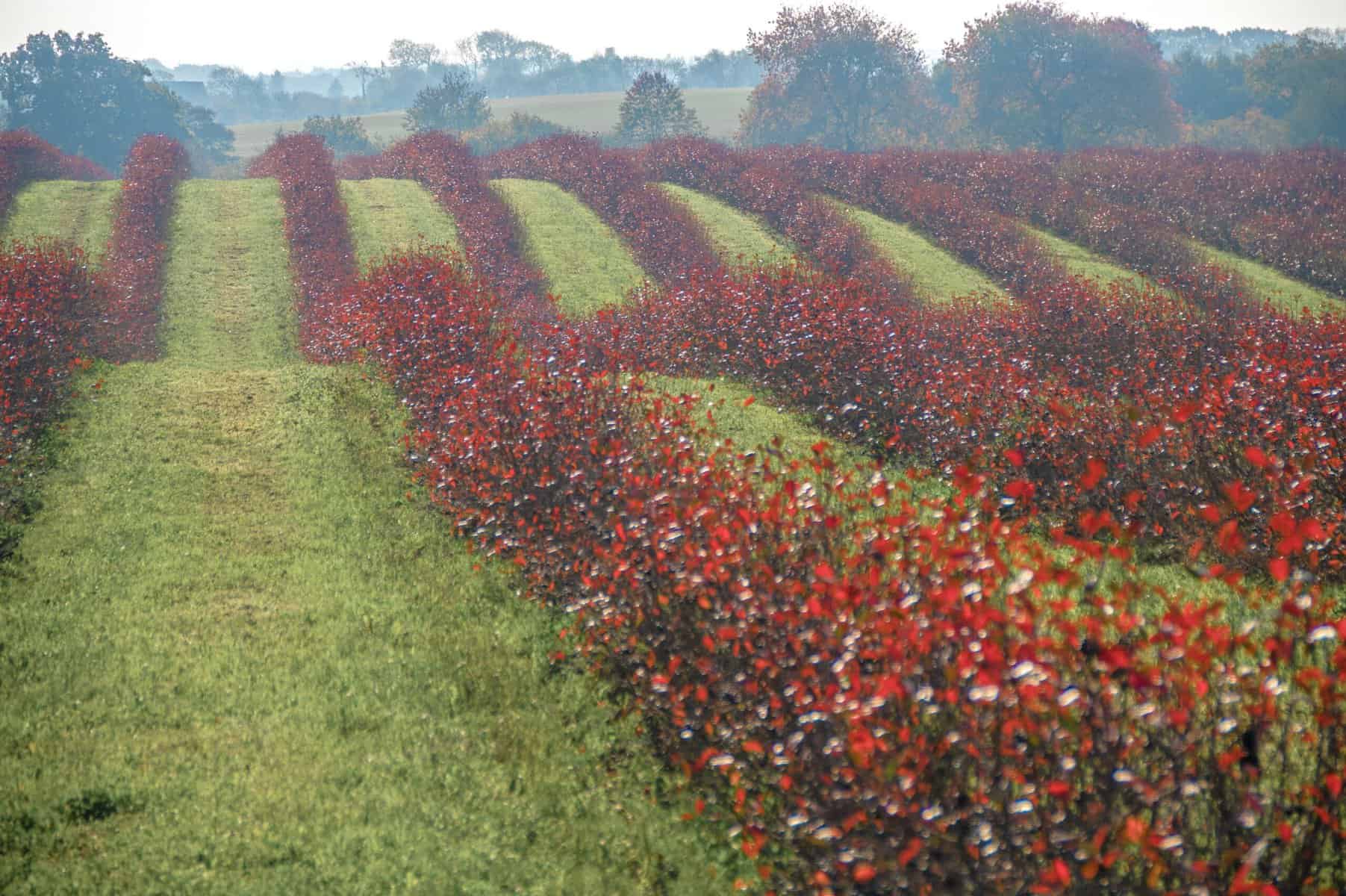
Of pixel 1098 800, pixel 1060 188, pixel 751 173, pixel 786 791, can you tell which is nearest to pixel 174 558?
pixel 786 791

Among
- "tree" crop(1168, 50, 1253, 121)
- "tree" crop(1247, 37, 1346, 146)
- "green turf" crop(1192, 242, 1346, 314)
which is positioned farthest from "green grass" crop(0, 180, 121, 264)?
"tree" crop(1168, 50, 1253, 121)

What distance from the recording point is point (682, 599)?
7129 millimetres

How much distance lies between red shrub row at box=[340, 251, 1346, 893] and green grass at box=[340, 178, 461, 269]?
22.0 metres

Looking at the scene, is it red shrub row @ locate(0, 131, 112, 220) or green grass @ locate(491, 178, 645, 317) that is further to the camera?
red shrub row @ locate(0, 131, 112, 220)

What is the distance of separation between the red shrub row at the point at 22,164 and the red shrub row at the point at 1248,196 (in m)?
39.1

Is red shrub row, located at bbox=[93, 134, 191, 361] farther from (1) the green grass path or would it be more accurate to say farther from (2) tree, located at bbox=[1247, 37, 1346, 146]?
(2) tree, located at bbox=[1247, 37, 1346, 146]

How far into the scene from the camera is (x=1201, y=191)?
3500cm

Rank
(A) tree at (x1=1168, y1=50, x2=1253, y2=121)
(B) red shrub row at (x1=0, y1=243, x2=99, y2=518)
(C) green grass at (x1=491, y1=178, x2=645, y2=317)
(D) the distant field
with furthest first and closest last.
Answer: (D) the distant field < (A) tree at (x1=1168, y1=50, x2=1253, y2=121) < (C) green grass at (x1=491, y1=178, x2=645, y2=317) < (B) red shrub row at (x1=0, y1=243, x2=99, y2=518)

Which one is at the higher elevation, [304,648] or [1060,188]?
[1060,188]

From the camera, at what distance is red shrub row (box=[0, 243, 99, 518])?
508 inches

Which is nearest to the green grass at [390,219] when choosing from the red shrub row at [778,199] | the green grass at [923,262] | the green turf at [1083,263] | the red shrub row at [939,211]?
the red shrub row at [778,199]

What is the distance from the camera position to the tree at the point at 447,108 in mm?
87312

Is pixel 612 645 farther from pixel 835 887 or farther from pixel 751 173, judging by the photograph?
pixel 751 173

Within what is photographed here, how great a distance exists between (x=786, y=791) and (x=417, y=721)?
3309 mm
